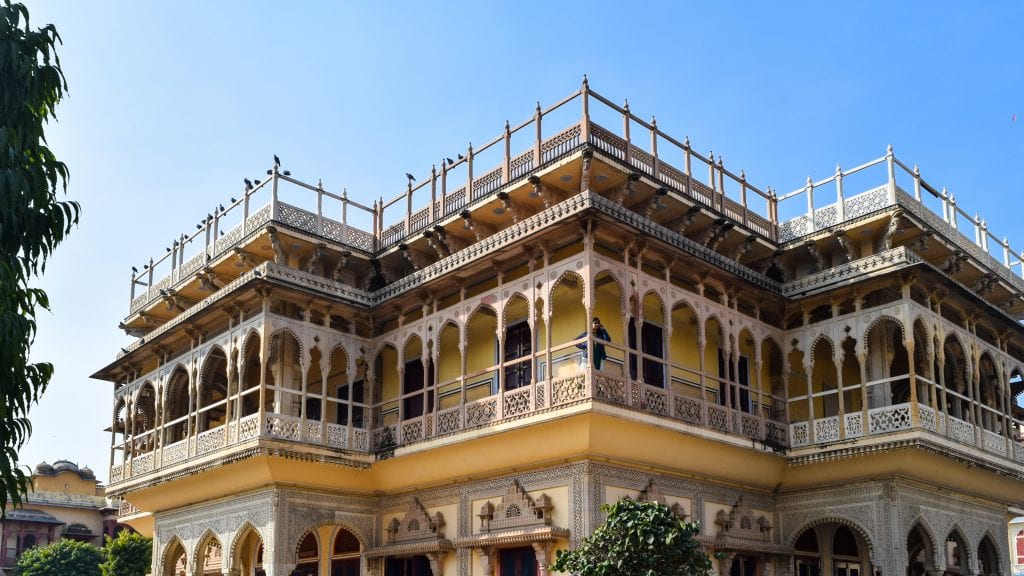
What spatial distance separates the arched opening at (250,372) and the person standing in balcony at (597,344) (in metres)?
7.04

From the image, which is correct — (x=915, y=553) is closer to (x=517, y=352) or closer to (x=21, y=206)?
(x=517, y=352)

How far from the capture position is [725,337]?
19.8 metres

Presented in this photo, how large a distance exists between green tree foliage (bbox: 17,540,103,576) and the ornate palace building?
2000 centimetres

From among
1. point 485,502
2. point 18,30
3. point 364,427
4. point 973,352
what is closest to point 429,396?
point 364,427

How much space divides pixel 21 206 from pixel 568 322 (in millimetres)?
11421

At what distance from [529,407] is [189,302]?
11278 mm

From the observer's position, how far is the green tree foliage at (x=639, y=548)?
14.8m

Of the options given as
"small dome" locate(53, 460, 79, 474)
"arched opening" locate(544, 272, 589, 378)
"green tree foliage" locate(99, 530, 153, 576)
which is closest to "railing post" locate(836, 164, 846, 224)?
"arched opening" locate(544, 272, 589, 378)

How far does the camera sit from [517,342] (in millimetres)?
20250

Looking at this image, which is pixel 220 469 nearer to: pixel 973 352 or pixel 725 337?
pixel 725 337

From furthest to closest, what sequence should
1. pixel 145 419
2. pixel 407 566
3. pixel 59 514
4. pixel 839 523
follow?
pixel 59 514, pixel 145 419, pixel 839 523, pixel 407 566

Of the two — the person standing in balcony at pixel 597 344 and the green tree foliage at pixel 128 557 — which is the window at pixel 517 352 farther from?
the green tree foliage at pixel 128 557

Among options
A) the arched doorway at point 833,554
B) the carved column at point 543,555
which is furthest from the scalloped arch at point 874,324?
the carved column at point 543,555

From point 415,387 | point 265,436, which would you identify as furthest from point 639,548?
point 415,387
